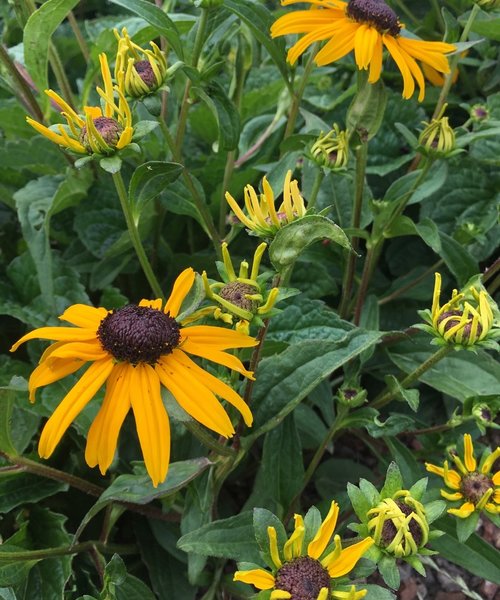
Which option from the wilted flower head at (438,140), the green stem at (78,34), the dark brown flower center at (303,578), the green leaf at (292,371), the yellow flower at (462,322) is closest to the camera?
the dark brown flower center at (303,578)

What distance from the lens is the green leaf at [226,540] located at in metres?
0.76

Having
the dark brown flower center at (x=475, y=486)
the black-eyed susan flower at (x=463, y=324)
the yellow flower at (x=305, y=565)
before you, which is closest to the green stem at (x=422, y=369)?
the black-eyed susan flower at (x=463, y=324)

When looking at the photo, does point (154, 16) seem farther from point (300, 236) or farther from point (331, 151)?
point (300, 236)

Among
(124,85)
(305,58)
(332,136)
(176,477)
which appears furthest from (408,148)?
(176,477)

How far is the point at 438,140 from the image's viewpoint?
96 cm

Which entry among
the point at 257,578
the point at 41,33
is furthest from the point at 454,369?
the point at 41,33

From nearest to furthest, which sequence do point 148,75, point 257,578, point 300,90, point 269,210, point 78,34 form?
point 257,578 → point 269,210 → point 148,75 → point 300,90 → point 78,34

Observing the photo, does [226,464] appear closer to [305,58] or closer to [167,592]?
[167,592]

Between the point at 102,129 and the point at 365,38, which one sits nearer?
the point at 102,129

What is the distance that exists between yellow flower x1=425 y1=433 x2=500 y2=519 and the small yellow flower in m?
0.09

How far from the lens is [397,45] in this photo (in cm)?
95

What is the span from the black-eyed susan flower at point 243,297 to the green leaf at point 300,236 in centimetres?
2

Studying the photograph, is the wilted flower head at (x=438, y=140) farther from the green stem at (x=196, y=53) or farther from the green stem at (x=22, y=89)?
the green stem at (x=22, y=89)

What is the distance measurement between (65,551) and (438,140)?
734 mm
